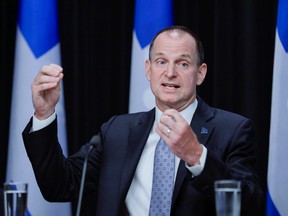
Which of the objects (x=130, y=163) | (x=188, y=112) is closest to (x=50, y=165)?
(x=130, y=163)

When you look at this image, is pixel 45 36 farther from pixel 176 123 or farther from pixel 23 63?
pixel 176 123

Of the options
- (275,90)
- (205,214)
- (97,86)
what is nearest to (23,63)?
(97,86)

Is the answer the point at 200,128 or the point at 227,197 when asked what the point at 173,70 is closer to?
the point at 200,128

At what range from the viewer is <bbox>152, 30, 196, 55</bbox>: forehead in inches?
124

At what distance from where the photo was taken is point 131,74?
4105 millimetres

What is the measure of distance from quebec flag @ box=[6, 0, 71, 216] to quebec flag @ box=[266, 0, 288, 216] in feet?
3.98

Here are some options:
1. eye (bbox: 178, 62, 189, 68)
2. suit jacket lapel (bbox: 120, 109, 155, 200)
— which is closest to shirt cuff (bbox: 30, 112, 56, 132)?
suit jacket lapel (bbox: 120, 109, 155, 200)

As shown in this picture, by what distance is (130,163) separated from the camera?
3.09 metres

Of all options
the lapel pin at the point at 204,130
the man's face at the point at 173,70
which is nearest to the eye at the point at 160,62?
the man's face at the point at 173,70

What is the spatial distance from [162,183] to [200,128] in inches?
12.0

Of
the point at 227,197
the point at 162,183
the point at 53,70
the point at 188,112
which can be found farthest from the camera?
the point at 188,112

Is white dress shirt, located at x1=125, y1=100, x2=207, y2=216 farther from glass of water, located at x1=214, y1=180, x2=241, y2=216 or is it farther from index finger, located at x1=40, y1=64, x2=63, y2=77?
glass of water, located at x1=214, y1=180, x2=241, y2=216

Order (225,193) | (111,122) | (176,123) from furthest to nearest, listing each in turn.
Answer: (111,122)
(176,123)
(225,193)

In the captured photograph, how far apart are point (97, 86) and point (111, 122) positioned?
1115 millimetres
